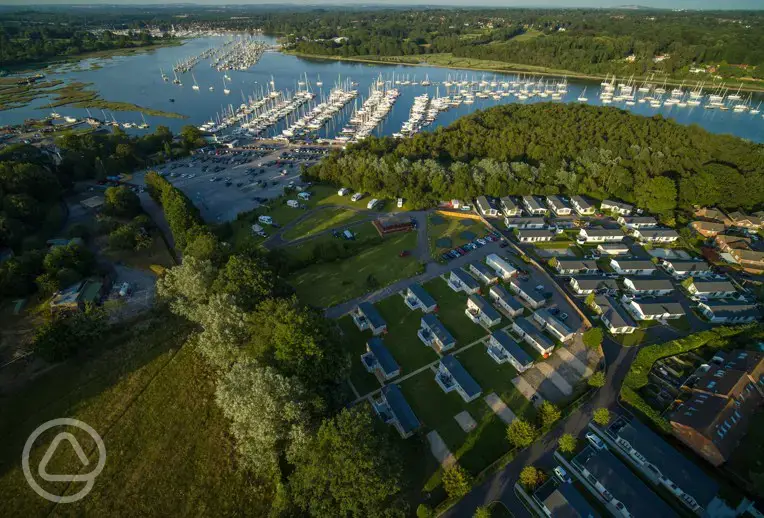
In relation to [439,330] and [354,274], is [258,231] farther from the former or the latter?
[439,330]

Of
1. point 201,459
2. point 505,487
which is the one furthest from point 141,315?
point 505,487

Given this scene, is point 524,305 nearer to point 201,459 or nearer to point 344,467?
point 344,467

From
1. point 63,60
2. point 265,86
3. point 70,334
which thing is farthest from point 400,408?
point 63,60

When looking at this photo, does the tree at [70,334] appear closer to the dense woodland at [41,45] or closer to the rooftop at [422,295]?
the rooftop at [422,295]

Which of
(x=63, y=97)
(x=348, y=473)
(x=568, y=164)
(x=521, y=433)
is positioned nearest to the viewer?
(x=348, y=473)

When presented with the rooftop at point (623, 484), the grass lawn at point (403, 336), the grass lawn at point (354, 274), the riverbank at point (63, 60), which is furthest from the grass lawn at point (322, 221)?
the riverbank at point (63, 60)

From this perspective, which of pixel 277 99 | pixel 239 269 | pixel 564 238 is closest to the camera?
pixel 239 269
